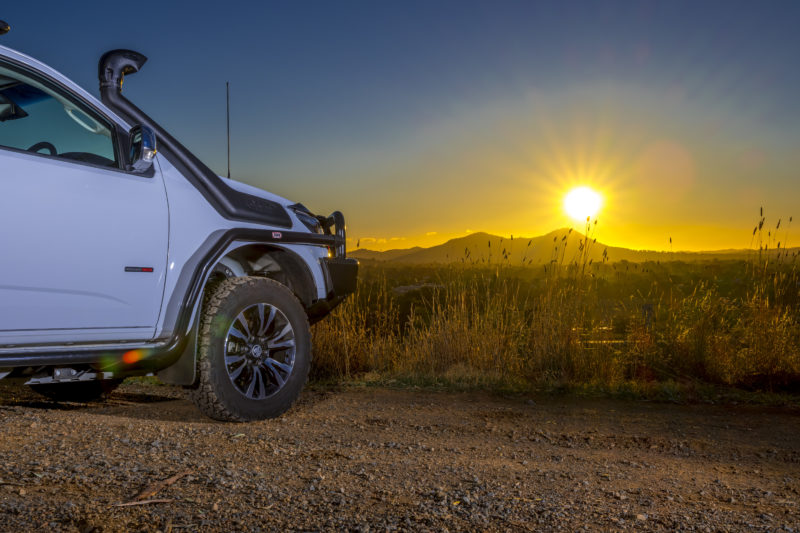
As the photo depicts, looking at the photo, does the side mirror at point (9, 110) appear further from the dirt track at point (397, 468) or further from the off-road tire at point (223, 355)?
the dirt track at point (397, 468)

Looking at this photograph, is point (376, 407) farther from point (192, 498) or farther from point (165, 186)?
point (192, 498)

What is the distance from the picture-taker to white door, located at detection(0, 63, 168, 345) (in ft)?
13.3

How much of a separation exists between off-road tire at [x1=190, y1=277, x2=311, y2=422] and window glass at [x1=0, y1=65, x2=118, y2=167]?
1195mm

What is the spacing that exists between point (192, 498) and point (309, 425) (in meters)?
2.21

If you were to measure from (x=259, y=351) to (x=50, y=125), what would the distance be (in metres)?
2.10

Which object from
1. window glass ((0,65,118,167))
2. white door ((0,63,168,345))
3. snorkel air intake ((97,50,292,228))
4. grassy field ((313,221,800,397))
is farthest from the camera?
grassy field ((313,221,800,397))

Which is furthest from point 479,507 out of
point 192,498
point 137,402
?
point 137,402

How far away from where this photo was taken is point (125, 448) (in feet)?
13.8

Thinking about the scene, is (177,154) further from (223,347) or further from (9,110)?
(223,347)

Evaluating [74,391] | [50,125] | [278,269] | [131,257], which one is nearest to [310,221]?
[278,269]

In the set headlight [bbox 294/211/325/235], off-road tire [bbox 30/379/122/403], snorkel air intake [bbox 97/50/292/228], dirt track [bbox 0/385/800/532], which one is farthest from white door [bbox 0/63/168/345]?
off-road tire [bbox 30/379/122/403]

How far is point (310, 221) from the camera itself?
606 cm

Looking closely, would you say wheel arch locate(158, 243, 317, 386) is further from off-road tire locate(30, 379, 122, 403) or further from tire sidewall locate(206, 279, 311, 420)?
off-road tire locate(30, 379, 122, 403)

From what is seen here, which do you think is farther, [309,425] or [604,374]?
[604,374]
